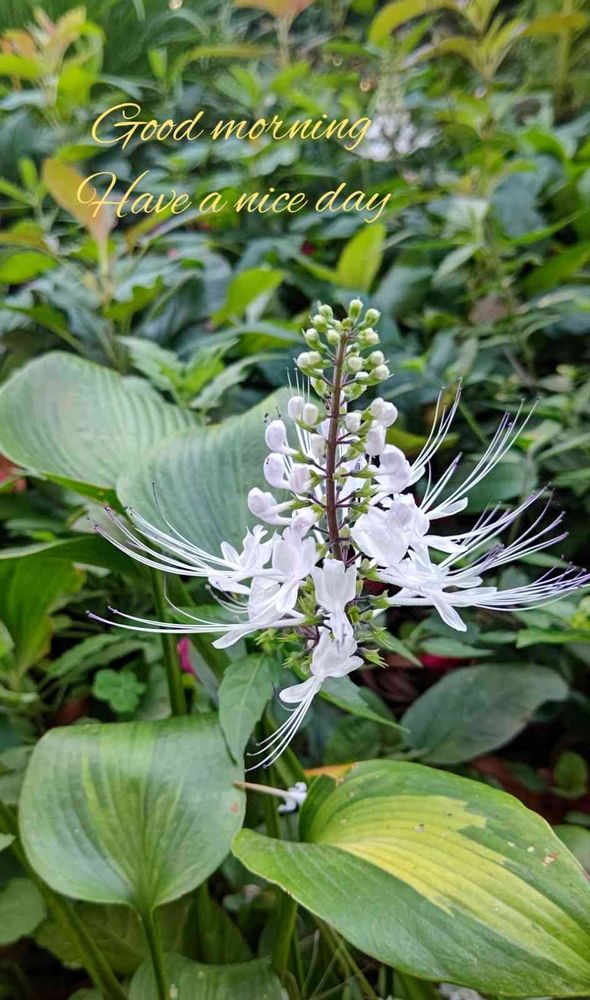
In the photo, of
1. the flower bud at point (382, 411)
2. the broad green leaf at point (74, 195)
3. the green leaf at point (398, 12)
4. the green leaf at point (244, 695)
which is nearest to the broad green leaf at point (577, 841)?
the green leaf at point (244, 695)

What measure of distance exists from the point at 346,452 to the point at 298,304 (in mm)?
815

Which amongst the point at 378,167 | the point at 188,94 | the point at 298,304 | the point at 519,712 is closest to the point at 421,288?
the point at 298,304

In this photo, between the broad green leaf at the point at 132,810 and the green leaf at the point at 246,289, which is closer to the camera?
the broad green leaf at the point at 132,810

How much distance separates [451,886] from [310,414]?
0.90 ft

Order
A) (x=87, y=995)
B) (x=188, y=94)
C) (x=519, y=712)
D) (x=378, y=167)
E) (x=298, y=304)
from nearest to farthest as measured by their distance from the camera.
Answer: (x=87, y=995)
(x=519, y=712)
(x=298, y=304)
(x=378, y=167)
(x=188, y=94)

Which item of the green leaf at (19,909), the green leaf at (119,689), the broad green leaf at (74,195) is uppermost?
the broad green leaf at (74,195)

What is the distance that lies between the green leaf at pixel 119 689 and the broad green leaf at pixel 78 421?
9.6 inches

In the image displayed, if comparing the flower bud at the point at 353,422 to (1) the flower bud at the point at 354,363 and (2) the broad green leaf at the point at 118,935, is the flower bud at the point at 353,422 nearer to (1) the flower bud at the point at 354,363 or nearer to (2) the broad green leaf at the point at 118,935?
(1) the flower bud at the point at 354,363

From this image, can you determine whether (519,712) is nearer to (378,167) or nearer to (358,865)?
(358,865)

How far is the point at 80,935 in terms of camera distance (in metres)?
0.58

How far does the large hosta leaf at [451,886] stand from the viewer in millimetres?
381

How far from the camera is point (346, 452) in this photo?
444 mm

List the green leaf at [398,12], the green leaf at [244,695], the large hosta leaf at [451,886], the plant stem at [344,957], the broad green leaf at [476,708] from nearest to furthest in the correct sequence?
the large hosta leaf at [451,886] → the green leaf at [244,695] → the plant stem at [344,957] → the broad green leaf at [476,708] → the green leaf at [398,12]

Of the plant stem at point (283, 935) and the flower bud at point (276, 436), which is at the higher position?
the flower bud at point (276, 436)
